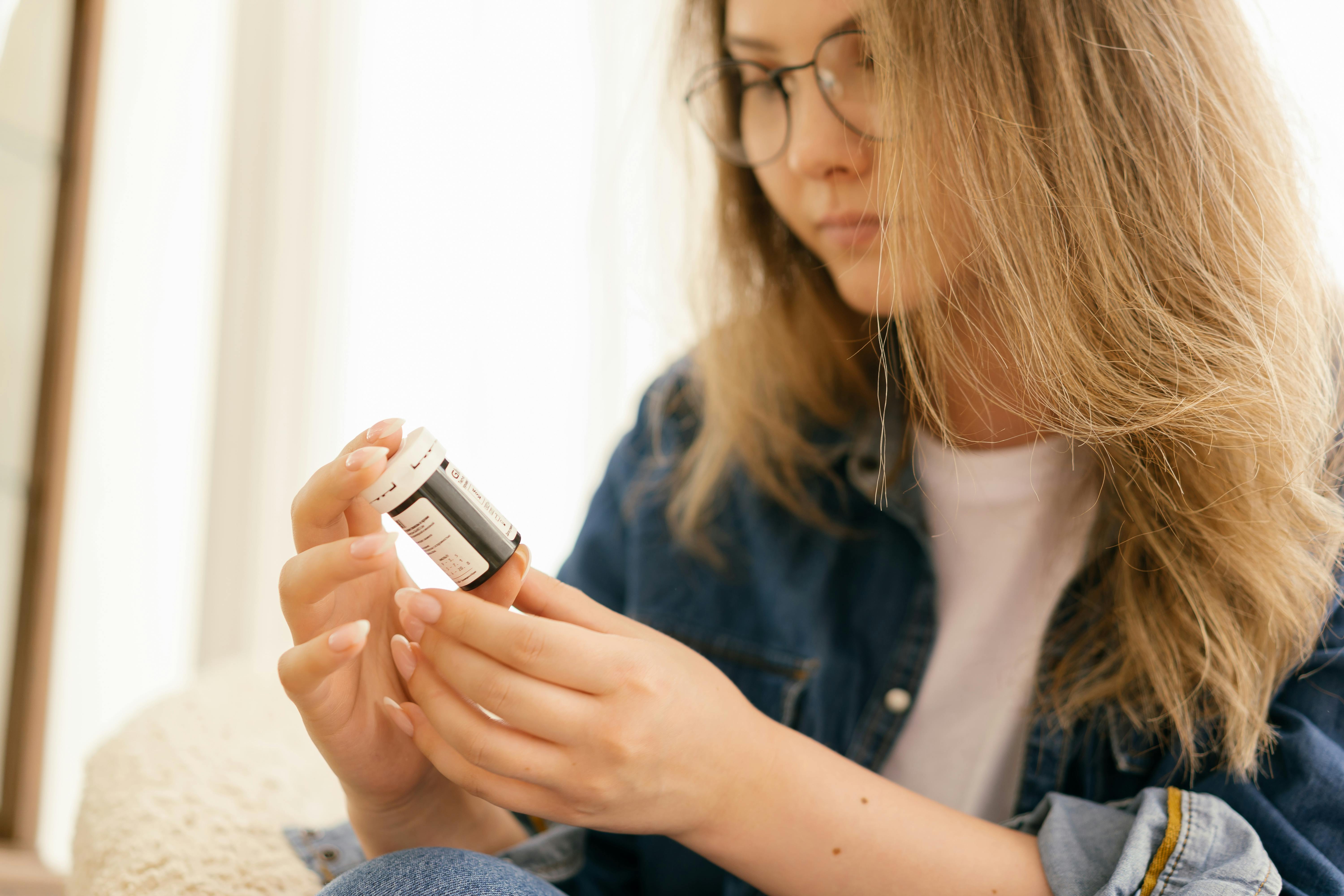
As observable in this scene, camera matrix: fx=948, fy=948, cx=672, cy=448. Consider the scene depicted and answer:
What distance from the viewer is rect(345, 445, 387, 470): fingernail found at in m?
0.55

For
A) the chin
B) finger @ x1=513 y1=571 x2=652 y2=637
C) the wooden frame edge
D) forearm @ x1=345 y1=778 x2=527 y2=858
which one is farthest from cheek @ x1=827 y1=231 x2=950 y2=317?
the wooden frame edge

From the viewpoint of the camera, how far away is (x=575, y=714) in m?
0.57

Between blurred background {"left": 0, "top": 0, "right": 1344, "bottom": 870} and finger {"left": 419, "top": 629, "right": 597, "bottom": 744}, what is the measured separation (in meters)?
1.30

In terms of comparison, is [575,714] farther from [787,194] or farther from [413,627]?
[787,194]

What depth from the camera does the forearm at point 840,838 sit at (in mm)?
650

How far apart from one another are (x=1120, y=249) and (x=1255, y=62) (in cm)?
19

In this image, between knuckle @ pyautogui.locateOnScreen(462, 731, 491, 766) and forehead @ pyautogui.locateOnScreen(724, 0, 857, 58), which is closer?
knuckle @ pyautogui.locateOnScreen(462, 731, 491, 766)

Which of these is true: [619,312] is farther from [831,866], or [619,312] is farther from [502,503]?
[831,866]

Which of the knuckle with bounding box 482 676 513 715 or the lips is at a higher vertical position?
the lips

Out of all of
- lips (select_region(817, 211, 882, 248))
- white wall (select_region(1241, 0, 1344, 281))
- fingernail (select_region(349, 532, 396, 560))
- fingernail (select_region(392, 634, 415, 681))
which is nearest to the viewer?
fingernail (select_region(349, 532, 396, 560))

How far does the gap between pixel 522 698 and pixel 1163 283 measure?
55 centimetres

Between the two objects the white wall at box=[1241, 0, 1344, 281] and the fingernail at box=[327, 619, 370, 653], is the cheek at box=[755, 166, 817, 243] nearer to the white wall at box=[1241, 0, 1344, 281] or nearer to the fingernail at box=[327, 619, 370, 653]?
the white wall at box=[1241, 0, 1344, 281]

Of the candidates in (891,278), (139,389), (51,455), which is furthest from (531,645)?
(139,389)

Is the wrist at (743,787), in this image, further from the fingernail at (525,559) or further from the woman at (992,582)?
the fingernail at (525,559)
